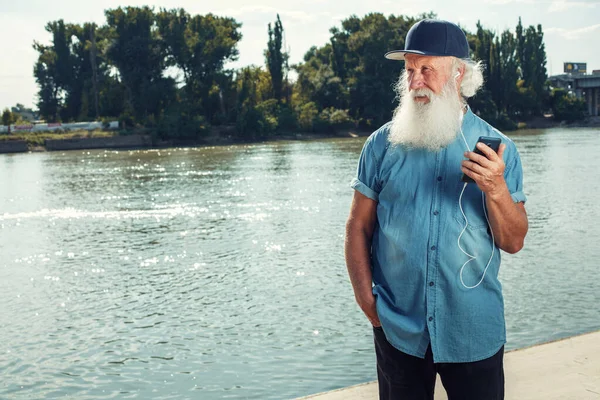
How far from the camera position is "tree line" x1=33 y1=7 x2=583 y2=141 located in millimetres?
67000

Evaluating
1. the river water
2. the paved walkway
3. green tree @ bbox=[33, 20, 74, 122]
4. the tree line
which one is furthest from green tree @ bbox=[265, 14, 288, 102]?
the paved walkway

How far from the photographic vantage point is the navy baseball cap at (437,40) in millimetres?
2533

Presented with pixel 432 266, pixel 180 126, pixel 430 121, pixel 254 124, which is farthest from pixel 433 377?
pixel 254 124

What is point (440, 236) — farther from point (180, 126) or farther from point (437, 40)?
point (180, 126)

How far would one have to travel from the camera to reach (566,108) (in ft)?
254

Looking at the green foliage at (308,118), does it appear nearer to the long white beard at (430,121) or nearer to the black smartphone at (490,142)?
the long white beard at (430,121)

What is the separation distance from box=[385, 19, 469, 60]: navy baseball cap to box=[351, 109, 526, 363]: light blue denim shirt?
0.77 feet

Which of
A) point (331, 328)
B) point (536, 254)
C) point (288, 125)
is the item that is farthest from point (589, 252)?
point (288, 125)

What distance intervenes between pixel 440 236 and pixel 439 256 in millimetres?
66

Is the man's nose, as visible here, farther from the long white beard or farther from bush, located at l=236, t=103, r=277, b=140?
bush, located at l=236, t=103, r=277, b=140

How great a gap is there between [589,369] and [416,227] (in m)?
2.13

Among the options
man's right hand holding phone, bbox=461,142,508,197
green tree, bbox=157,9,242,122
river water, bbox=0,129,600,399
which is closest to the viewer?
man's right hand holding phone, bbox=461,142,508,197

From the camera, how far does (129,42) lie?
216 feet

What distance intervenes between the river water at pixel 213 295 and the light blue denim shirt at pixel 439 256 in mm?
3865
